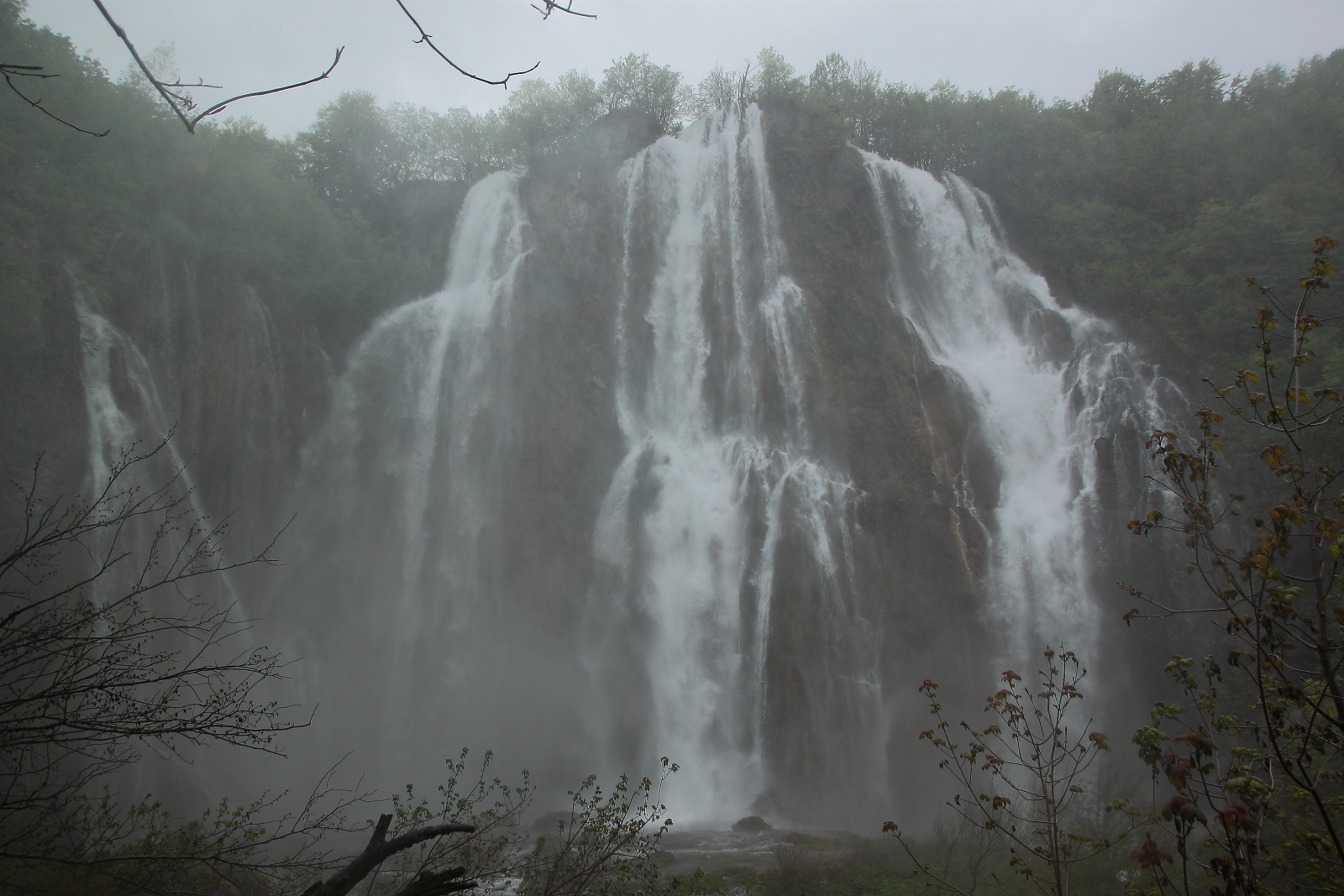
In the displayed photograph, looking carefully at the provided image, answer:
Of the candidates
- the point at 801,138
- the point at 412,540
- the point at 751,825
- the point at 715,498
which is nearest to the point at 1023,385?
the point at 715,498

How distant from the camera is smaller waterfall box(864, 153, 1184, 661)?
55.9 feet

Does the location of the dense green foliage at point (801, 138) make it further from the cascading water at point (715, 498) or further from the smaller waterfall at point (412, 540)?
the cascading water at point (715, 498)

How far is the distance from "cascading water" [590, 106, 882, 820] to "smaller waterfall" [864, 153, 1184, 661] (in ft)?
11.2

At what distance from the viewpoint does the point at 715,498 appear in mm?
19438

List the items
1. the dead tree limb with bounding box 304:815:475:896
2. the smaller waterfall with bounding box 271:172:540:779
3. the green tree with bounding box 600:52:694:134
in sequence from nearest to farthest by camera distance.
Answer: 1. the dead tree limb with bounding box 304:815:475:896
2. the smaller waterfall with bounding box 271:172:540:779
3. the green tree with bounding box 600:52:694:134

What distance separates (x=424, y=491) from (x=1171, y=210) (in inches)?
926

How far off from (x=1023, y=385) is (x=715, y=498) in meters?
8.65

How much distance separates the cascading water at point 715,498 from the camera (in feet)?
56.6

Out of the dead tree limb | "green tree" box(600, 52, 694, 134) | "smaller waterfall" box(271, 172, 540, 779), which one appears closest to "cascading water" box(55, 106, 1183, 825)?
"smaller waterfall" box(271, 172, 540, 779)

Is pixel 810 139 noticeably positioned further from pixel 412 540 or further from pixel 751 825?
pixel 751 825

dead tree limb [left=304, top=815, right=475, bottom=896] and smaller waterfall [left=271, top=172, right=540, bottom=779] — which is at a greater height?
smaller waterfall [left=271, top=172, right=540, bottom=779]

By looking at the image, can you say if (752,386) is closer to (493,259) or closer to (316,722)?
(493,259)

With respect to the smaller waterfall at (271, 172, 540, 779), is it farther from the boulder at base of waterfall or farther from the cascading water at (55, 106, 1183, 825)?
the boulder at base of waterfall

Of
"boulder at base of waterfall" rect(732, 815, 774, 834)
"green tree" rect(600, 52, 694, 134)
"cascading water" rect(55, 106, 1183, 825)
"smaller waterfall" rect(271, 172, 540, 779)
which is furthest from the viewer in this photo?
"green tree" rect(600, 52, 694, 134)
